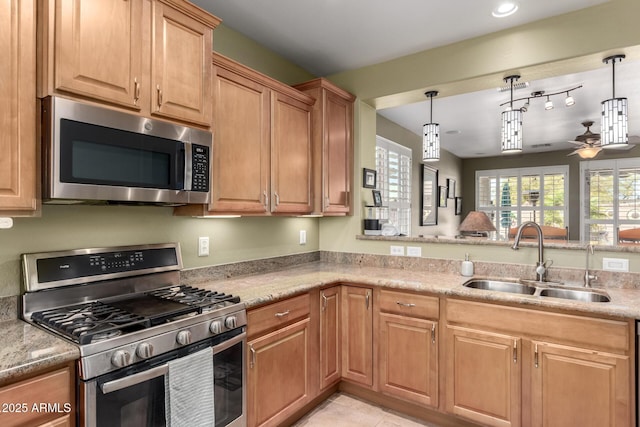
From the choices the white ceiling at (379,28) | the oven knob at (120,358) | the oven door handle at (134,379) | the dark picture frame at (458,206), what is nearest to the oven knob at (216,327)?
the oven door handle at (134,379)

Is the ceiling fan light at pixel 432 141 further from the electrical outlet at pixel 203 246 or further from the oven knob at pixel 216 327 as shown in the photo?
the oven knob at pixel 216 327

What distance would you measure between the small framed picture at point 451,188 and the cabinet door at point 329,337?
17.0ft

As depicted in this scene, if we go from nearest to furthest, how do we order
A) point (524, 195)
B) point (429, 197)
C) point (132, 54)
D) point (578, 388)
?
1. point (132, 54)
2. point (578, 388)
3. point (429, 197)
4. point (524, 195)

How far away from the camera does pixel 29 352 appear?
1178mm

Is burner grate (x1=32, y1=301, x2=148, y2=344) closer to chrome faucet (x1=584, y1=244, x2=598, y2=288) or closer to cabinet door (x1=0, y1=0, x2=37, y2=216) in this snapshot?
cabinet door (x1=0, y1=0, x2=37, y2=216)

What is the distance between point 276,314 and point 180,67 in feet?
4.69

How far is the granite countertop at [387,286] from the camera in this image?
1.82m

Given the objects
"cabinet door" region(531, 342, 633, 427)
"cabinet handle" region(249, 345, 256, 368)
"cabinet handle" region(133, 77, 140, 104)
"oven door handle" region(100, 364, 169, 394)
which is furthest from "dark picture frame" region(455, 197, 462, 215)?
"oven door handle" region(100, 364, 169, 394)

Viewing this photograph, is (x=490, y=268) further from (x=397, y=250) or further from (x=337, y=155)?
(x=337, y=155)

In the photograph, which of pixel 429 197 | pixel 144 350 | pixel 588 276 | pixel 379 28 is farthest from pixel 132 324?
pixel 429 197

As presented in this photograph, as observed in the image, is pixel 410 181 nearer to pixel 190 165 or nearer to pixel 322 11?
pixel 322 11

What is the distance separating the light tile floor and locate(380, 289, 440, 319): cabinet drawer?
73 cm

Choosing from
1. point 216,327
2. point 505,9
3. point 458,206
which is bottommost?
point 216,327

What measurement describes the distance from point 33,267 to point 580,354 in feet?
8.72
